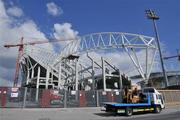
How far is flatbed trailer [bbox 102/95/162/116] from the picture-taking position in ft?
74.8

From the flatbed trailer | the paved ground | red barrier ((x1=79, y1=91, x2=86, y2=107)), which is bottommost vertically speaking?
the paved ground

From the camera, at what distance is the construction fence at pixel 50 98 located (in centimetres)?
2591

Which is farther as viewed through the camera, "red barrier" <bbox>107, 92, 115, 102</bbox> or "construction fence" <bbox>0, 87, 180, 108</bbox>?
"red barrier" <bbox>107, 92, 115, 102</bbox>

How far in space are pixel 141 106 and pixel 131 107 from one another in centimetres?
165

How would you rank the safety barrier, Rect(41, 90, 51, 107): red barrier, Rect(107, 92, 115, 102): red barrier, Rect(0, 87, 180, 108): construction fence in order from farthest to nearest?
1. the safety barrier
2. Rect(107, 92, 115, 102): red barrier
3. Rect(41, 90, 51, 107): red barrier
4. Rect(0, 87, 180, 108): construction fence

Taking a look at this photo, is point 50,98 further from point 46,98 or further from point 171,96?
point 171,96

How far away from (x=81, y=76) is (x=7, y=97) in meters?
60.2

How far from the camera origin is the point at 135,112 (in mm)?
25312

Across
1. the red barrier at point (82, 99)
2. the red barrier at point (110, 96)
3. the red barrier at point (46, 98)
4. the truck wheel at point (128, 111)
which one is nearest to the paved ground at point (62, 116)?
the truck wheel at point (128, 111)

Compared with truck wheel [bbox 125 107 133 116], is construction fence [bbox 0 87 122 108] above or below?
above

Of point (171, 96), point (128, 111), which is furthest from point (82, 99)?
point (171, 96)

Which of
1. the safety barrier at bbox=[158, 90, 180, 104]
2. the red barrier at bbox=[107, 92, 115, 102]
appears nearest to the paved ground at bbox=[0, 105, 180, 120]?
the red barrier at bbox=[107, 92, 115, 102]

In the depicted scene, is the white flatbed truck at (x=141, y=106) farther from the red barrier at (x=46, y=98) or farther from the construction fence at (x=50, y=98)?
the red barrier at (x=46, y=98)

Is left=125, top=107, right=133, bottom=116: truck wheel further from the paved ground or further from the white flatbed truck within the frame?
the paved ground
